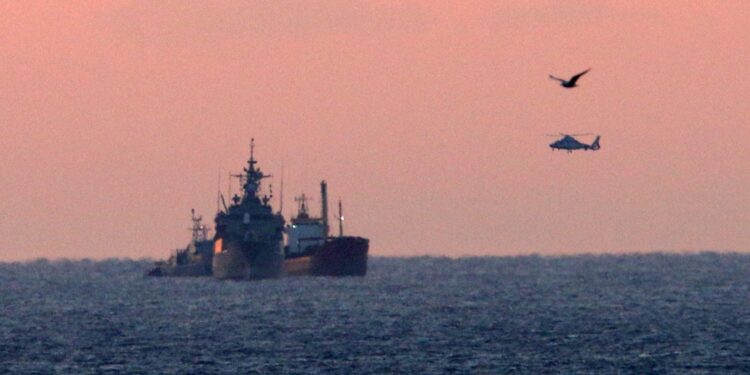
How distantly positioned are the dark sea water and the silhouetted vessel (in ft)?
64.9

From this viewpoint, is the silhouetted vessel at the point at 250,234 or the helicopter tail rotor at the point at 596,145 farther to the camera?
the silhouetted vessel at the point at 250,234

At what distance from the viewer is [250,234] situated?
186250 millimetres

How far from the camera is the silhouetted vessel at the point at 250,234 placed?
186m

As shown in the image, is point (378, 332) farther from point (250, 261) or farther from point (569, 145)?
point (250, 261)

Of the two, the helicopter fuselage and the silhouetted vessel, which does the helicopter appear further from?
the silhouetted vessel

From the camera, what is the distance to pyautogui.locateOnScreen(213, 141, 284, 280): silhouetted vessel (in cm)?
18625

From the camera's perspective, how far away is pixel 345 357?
82750mm

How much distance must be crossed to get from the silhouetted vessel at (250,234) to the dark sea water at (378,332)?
64.9 ft

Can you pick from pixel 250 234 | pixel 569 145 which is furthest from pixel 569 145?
pixel 250 234

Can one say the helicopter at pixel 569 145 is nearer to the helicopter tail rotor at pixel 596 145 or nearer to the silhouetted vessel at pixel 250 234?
the helicopter tail rotor at pixel 596 145

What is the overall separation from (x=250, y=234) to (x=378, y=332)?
87.5 meters

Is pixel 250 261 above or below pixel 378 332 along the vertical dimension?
above

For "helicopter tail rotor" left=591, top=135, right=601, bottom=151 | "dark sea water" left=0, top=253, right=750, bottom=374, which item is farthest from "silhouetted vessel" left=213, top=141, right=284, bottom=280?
"helicopter tail rotor" left=591, top=135, right=601, bottom=151

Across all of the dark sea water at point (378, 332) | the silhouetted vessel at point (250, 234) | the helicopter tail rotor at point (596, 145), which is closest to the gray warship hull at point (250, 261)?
the silhouetted vessel at point (250, 234)
